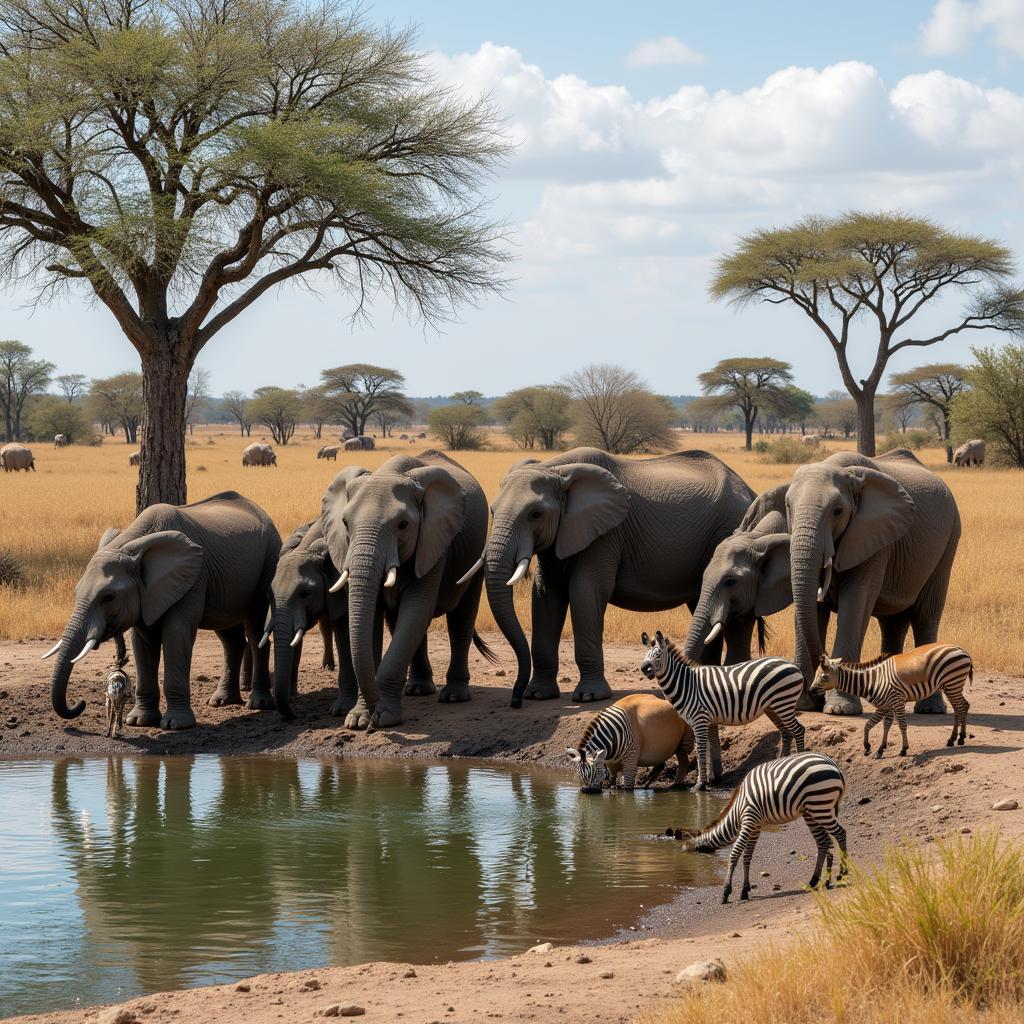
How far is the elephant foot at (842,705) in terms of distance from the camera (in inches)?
451

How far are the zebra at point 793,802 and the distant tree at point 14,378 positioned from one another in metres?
89.2

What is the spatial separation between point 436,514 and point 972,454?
146 ft

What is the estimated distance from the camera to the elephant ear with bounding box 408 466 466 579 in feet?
41.2

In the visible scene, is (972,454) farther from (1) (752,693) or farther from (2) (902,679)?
(1) (752,693)

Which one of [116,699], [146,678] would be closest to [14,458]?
[146,678]

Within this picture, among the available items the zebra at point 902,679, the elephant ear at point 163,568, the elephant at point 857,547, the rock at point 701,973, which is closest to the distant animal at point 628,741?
the zebra at point 902,679

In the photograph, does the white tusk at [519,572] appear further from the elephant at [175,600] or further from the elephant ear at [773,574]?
the elephant at [175,600]

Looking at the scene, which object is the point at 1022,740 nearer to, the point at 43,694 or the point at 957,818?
the point at 957,818

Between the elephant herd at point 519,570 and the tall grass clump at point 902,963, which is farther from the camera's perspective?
the elephant herd at point 519,570

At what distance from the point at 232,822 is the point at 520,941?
3163 millimetres

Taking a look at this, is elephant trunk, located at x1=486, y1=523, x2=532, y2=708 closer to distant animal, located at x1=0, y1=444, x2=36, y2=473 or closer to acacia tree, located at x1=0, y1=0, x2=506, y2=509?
acacia tree, located at x1=0, y1=0, x2=506, y2=509

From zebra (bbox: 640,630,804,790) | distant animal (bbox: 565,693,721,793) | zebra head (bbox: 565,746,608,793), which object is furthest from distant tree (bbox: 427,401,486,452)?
zebra (bbox: 640,630,804,790)

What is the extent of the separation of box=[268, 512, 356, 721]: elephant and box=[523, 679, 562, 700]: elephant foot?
1.53 meters

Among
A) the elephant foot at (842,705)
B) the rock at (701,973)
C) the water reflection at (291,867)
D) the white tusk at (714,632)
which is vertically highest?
the white tusk at (714,632)
